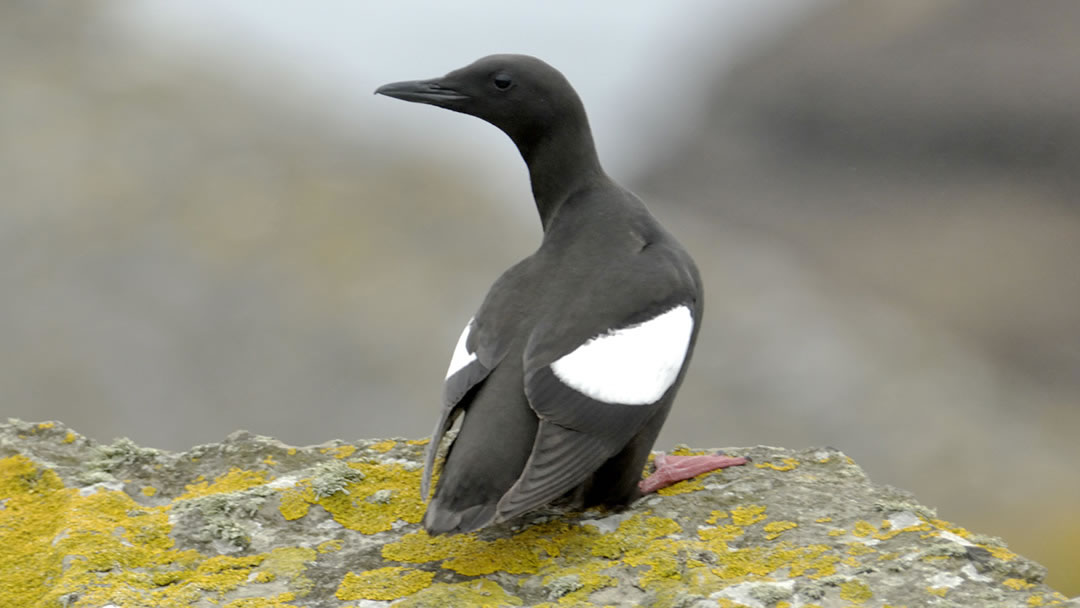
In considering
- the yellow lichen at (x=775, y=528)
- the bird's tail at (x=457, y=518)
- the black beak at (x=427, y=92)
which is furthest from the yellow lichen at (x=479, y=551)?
the black beak at (x=427, y=92)

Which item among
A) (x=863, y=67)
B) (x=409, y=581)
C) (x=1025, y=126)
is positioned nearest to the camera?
(x=409, y=581)

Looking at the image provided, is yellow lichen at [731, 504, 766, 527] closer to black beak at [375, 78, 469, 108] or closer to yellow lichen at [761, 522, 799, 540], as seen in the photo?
yellow lichen at [761, 522, 799, 540]

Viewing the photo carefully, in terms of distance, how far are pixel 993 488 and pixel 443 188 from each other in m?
6.23

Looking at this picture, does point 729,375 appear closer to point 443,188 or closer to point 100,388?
point 443,188

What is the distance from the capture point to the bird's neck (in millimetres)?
5520

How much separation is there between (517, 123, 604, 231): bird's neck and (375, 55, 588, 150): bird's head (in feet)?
0.13

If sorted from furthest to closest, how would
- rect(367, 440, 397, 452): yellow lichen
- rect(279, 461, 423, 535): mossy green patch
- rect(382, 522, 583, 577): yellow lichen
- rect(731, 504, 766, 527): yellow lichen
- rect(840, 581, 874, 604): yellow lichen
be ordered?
rect(367, 440, 397, 452): yellow lichen < rect(279, 461, 423, 535): mossy green patch < rect(731, 504, 766, 527): yellow lichen < rect(382, 522, 583, 577): yellow lichen < rect(840, 581, 874, 604): yellow lichen

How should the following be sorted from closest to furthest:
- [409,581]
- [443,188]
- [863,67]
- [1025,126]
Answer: [409,581] < [443,188] < [1025,126] < [863,67]

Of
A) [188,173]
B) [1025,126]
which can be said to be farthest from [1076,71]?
[188,173]

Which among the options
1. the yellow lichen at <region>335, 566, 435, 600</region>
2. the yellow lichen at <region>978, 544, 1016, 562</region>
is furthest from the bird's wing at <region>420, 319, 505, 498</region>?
the yellow lichen at <region>978, 544, 1016, 562</region>

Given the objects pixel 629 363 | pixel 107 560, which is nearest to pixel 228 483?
pixel 107 560

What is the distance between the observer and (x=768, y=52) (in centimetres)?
1805

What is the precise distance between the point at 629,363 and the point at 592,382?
0.53 feet

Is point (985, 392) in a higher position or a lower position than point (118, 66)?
lower
